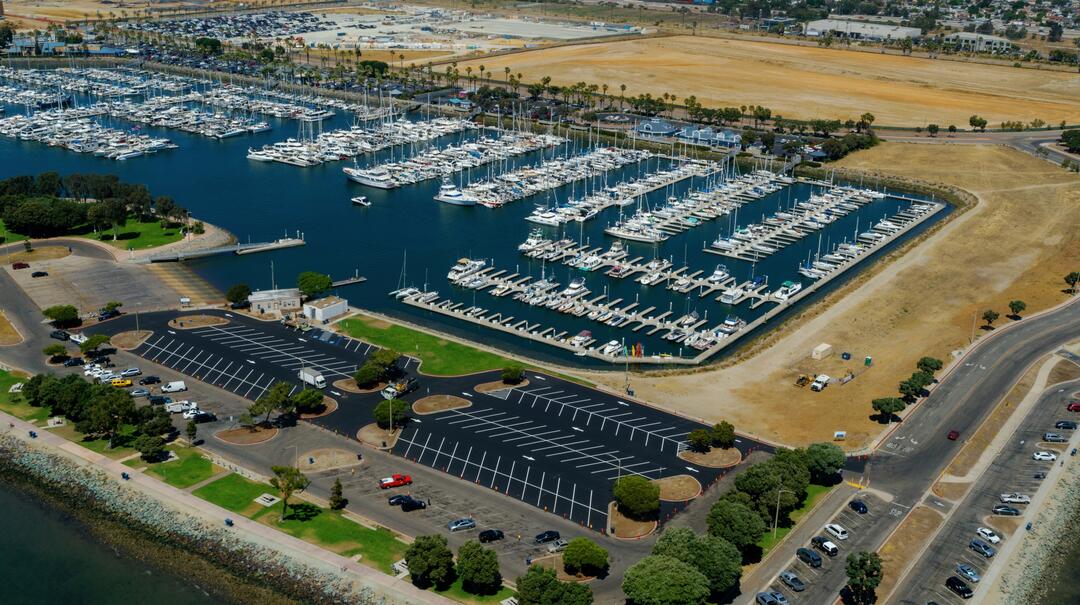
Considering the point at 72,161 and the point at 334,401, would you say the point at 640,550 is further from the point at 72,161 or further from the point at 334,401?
the point at 72,161

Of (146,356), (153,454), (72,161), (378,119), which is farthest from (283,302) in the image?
(378,119)

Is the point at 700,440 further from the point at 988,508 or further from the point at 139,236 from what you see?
the point at 139,236

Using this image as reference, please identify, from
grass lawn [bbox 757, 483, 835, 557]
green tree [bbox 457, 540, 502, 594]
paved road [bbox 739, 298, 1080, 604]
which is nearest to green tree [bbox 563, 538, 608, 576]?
green tree [bbox 457, 540, 502, 594]

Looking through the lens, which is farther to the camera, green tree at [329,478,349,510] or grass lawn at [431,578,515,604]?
green tree at [329,478,349,510]

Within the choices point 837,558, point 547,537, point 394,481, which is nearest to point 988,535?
point 837,558

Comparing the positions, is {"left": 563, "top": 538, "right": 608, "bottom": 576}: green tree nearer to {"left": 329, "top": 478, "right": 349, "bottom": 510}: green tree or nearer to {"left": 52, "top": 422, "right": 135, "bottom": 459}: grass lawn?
{"left": 329, "top": 478, "right": 349, "bottom": 510}: green tree

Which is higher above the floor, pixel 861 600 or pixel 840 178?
pixel 840 178
